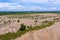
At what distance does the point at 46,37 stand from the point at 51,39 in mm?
971

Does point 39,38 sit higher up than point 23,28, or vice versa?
point 39,38

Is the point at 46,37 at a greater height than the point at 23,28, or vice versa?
the point at 46,37

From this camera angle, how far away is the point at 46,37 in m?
21.1

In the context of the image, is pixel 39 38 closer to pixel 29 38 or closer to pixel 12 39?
pixel 29 38

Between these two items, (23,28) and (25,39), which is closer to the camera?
(25,39)

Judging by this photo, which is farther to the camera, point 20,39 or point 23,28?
point 23,28

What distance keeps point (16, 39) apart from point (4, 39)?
1.28 metres

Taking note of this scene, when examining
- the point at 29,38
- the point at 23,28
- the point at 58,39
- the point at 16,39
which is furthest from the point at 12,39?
the point at 23,28

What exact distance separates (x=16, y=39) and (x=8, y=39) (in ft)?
2.77

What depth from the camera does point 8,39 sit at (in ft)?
67.5

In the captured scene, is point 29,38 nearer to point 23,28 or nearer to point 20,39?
point 20,39

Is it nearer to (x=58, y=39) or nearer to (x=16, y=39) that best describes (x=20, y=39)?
(x=16, y=39)

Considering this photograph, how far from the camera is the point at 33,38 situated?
20.7 meters

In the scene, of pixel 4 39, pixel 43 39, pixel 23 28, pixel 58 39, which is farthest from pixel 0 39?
pixel 23 28
